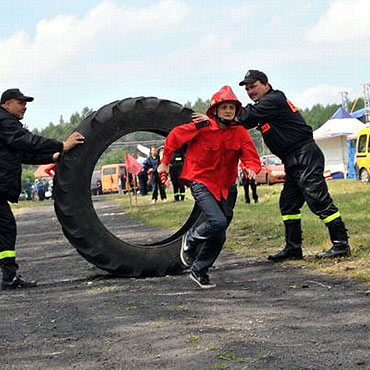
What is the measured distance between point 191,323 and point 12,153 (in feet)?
11.8

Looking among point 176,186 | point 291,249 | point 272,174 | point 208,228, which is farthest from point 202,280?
point 272,174

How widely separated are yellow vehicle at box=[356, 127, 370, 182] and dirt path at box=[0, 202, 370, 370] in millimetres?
22604

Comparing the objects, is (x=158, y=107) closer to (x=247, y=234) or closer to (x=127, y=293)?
(x=127, y=293)

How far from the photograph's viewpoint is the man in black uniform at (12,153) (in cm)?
837

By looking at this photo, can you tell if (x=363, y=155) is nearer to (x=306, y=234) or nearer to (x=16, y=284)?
Result: (x=306, y=234)

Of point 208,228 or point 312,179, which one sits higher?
point 312,179

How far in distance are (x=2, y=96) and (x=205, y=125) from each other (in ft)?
7.38

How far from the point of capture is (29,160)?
28.7ft

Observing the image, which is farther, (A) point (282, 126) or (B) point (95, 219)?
(A) point (282, 126)

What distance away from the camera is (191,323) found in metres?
5.61

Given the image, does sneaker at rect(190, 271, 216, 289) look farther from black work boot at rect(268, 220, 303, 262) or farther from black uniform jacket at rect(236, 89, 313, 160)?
black uniform jacket at rect(236, 89, 313, 160)

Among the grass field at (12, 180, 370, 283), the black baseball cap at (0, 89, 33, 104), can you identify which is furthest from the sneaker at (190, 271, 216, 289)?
the black baseball cap at (0, 89, 33, 104)

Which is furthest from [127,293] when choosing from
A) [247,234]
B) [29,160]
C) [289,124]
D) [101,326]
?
[247,234]

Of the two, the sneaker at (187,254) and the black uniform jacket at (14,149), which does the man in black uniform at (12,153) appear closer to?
the black uniform jacket at (14,149)
